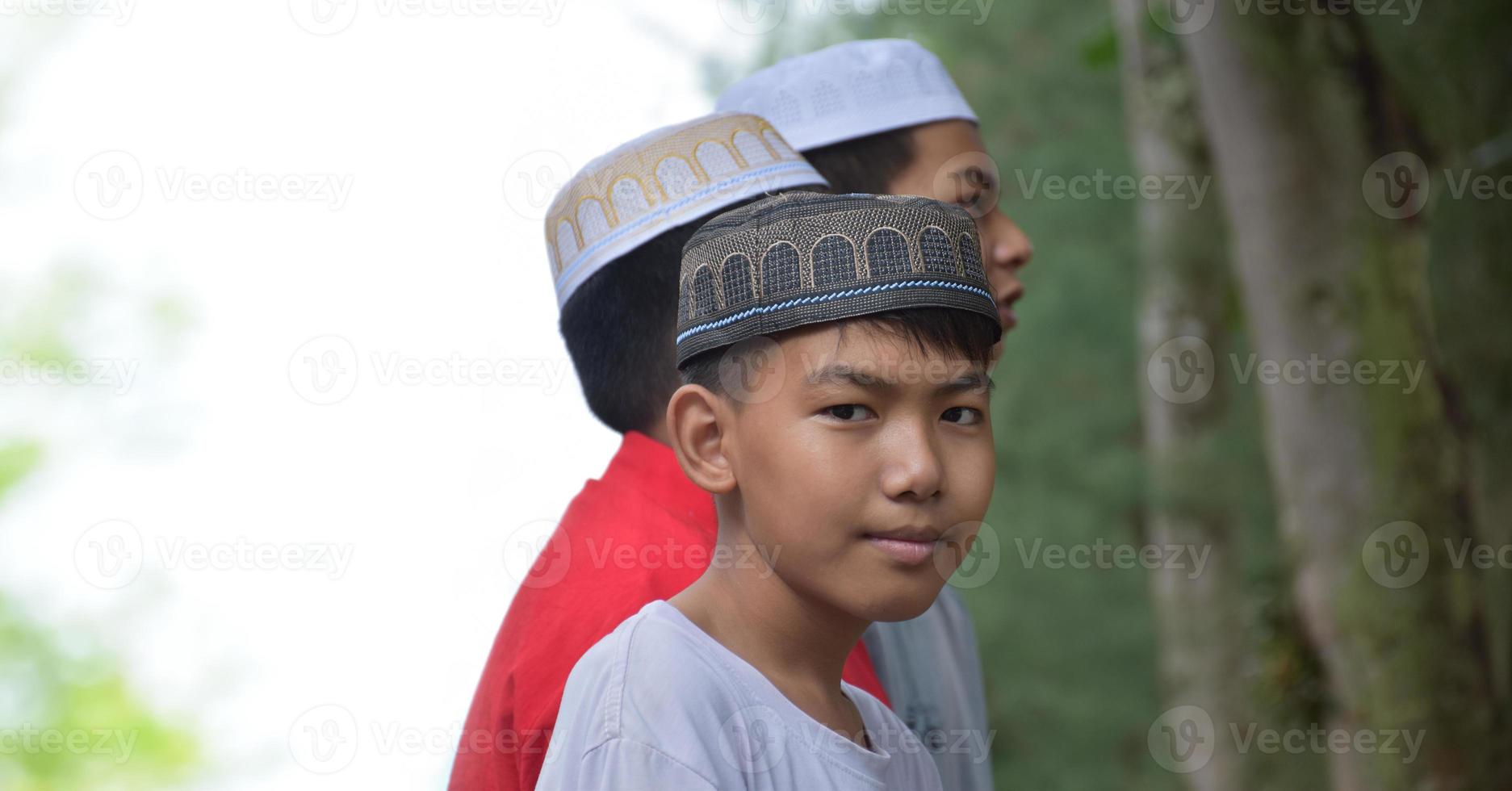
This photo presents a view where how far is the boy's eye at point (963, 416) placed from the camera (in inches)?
60.2

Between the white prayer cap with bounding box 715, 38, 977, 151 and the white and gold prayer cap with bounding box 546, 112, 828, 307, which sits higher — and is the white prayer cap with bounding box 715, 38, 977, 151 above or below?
above

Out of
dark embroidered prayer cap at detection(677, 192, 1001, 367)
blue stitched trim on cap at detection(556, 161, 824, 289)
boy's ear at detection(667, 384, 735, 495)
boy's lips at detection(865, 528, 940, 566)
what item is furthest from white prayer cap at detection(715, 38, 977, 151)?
boy's lips at detection(865, 528, 940, 566)

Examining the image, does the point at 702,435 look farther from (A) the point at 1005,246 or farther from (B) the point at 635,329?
(A) the point at 1005,246

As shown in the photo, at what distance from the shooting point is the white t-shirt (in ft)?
4.44

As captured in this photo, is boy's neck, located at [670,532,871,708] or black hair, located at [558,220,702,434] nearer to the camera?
boy's neck, located at [670,532,871,708]

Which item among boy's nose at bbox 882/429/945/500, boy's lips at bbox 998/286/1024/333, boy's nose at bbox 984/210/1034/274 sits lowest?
boy's nose at bbox 882/429/945/500

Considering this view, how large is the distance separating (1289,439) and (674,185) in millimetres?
2419

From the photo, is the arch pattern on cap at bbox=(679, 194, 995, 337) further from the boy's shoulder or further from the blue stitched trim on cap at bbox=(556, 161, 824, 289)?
the blue stitched trim on cap at bbox=(556, 161, 824, 289)

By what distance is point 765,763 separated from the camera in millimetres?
1441

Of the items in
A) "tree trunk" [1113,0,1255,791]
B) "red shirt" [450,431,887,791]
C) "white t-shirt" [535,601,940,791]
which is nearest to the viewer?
"white t-shirt" [535,601,940,791]

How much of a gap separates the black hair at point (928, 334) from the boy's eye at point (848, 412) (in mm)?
83

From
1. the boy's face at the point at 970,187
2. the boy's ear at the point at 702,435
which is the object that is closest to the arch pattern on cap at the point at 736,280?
the boy's ear at the point at 702,435

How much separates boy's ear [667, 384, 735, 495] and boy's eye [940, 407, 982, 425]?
0.25 m

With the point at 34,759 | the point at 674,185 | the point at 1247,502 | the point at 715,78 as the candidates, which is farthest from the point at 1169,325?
the point at 34,759
